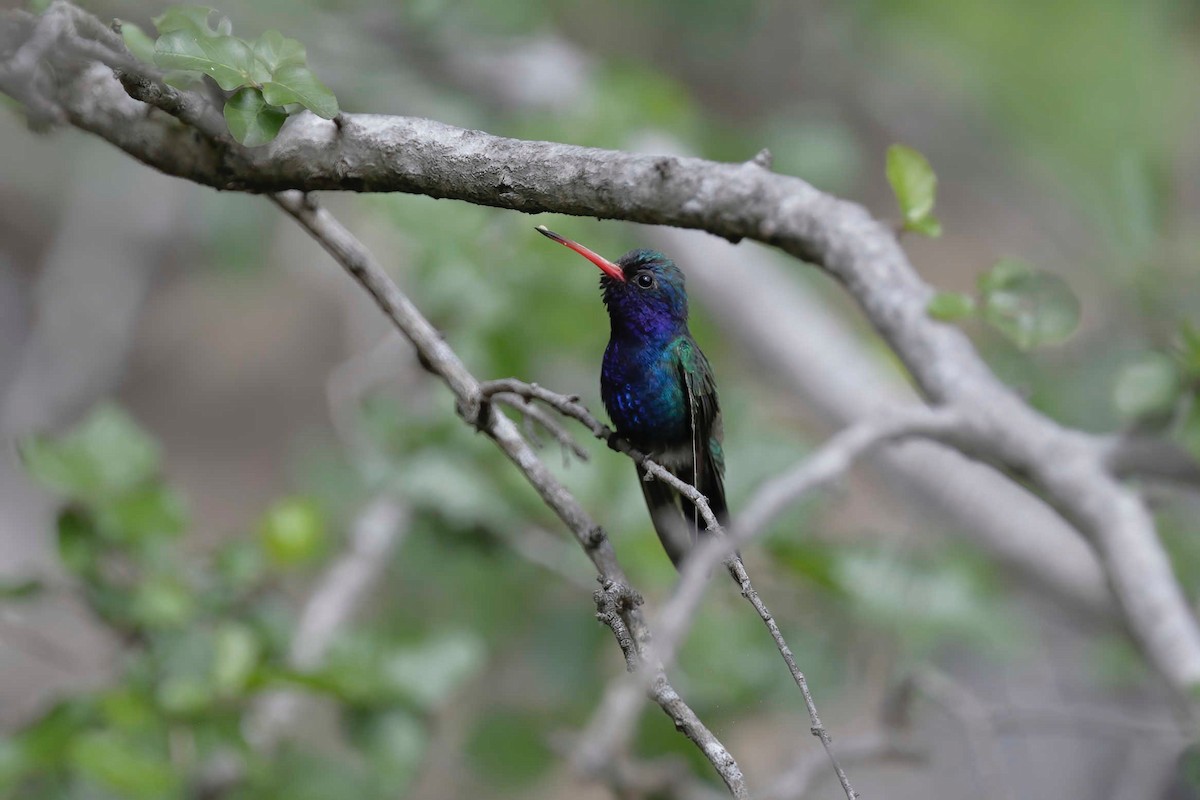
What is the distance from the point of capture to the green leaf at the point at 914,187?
2660mm

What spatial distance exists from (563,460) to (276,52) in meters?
0.99

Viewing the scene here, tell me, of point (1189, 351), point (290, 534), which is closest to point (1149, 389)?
point (1189, 351)

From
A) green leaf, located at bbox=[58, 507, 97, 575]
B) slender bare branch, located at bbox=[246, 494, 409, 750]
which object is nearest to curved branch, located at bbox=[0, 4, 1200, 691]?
green leaf, located at bbox=[58, 507, 97, 575]

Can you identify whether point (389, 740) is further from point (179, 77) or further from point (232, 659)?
point (179, 77)

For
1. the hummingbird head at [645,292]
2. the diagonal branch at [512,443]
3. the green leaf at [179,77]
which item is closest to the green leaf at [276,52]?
the green leaf at [179,77]

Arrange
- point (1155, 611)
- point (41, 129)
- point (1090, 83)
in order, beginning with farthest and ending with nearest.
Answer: point (1090, 83) → point (1155, 611) → point (41, 129)

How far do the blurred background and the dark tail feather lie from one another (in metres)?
0.28

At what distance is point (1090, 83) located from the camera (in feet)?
28.0

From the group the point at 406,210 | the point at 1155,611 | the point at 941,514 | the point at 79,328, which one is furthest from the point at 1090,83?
the point at 79,328

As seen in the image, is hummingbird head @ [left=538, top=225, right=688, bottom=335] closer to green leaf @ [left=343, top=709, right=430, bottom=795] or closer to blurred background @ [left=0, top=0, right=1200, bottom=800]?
blurred background @ [left=0, top=0, right=1200, bottom=800]

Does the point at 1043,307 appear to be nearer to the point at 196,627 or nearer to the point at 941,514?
the point at 196,627

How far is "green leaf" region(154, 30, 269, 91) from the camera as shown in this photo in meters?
1.89

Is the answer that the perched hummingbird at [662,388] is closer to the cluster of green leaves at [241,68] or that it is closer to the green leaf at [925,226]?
the green leaf at [925,226]

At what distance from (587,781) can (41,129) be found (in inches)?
61.3
